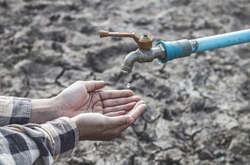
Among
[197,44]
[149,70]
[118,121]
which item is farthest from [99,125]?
[149,70]

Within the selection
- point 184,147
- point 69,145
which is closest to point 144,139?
point 184,147

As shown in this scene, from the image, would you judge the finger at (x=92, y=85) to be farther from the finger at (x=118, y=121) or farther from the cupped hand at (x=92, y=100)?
the finger at (x=118, y=121)

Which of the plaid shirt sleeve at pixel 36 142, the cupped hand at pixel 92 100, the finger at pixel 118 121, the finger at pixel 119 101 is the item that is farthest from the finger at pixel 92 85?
the plaid shirt sleeve at pixel 36 142

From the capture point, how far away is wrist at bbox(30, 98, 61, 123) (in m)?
1.80

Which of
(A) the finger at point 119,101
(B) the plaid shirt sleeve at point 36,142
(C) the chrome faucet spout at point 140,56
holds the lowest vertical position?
(B) the plaid shirt sleeve at point 36,142

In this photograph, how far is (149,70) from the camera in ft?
8.71

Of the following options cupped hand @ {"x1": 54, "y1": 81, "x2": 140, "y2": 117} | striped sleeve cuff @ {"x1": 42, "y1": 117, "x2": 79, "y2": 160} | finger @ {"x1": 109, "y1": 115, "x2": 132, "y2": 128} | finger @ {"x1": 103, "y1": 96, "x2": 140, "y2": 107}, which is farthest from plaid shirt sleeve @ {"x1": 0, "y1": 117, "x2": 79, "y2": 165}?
A: finger @ {"x1": 103, "y1": 96, "x2": 140, "y2": 107}

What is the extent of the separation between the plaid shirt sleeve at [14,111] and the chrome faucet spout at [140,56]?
0.60 meters

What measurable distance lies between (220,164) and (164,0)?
2.02 metres

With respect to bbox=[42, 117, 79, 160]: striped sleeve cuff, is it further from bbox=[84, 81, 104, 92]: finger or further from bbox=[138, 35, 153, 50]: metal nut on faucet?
bbox=[138, 35, 153, 50]: metal nut on faucet

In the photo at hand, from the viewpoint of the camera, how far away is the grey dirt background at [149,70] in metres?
2.08

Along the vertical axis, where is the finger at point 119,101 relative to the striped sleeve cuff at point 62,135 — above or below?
above

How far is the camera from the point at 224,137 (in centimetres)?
215

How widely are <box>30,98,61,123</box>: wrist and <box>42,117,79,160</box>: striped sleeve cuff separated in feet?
1.01
